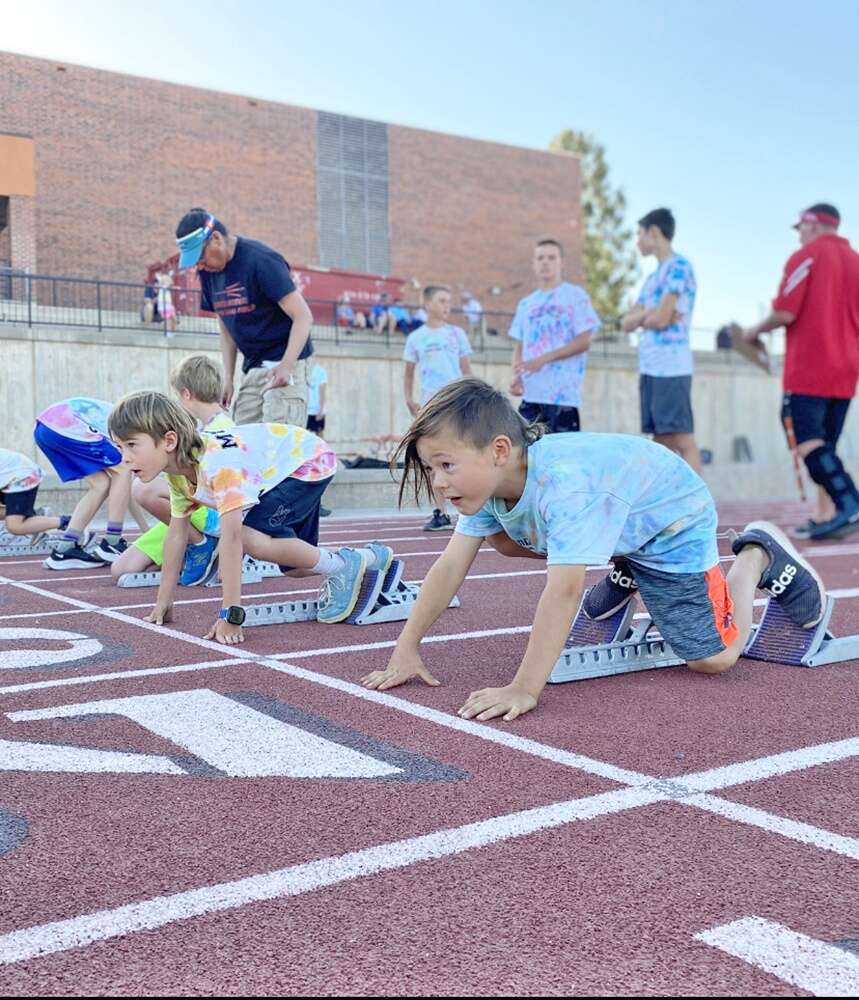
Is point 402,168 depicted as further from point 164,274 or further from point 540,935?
point 540,935

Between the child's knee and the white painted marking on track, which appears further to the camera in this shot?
the white painted marking on track

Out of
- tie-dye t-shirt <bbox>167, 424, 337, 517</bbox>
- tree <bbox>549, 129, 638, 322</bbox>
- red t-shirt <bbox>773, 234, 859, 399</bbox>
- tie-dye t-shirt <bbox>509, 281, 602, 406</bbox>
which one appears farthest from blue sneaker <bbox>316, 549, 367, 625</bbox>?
tree <bbox>549, 129, 638, 322</bbox>

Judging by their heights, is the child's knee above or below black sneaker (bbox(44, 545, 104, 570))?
above

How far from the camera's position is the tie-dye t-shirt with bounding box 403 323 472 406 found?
1012cm

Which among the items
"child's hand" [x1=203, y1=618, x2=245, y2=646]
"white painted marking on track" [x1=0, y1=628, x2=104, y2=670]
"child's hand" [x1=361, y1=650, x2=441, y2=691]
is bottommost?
"white painted marking on track" [x1=0, y1=628, x2=104, y2=670]

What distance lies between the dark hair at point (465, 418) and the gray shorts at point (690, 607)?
2.45 feet

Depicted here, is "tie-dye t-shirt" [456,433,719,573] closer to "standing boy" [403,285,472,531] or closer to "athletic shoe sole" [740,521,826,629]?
"athletic shoe sole" [740,521,826,629]

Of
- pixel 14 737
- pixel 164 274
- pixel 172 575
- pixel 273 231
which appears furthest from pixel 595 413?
pixel 14 737

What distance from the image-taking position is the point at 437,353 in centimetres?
1019

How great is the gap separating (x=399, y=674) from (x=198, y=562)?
3.31 meters

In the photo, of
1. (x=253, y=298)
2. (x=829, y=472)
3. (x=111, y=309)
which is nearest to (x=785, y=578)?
(x=253, y=298)

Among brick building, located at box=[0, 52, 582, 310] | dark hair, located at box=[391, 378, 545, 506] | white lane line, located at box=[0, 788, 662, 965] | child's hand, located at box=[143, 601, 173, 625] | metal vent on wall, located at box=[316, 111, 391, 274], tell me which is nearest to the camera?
white lane line, located at box=[0, 788, 662, 965]

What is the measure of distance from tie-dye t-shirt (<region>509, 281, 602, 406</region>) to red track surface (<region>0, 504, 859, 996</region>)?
4767mm

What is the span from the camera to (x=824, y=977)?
5.34ft
